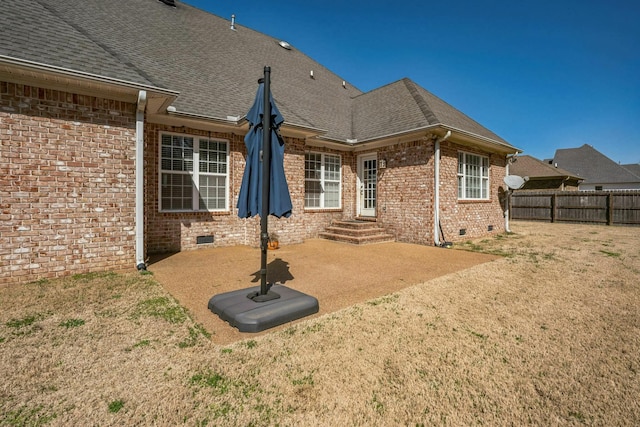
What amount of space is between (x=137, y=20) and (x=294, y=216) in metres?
8.33

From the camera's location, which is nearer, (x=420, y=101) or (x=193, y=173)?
(x=193, y=173)

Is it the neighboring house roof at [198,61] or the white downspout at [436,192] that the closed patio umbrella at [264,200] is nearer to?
the neighboring house roof at [198,61]

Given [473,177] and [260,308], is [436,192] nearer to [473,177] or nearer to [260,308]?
[473,177]

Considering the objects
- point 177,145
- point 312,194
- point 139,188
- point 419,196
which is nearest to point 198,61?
point 177,145

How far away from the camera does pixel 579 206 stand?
16.4 metres

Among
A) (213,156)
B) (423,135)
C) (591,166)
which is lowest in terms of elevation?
(213,156)

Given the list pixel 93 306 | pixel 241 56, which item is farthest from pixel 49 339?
pixel 241 56

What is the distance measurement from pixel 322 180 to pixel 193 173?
4.58m

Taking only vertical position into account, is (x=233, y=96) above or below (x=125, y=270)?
above

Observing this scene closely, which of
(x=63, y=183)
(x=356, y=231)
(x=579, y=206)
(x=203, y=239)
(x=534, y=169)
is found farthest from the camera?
(x=534, y=169)

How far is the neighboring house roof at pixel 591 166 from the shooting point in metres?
31.8

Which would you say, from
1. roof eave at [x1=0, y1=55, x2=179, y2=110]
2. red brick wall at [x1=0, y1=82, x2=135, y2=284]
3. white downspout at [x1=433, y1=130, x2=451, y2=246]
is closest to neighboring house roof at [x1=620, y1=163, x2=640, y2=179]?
white downspout at [x1=433, y1=130, x2=451, y2=246]

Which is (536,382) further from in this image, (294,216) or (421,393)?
(294,216)

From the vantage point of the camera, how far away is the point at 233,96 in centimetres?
913
